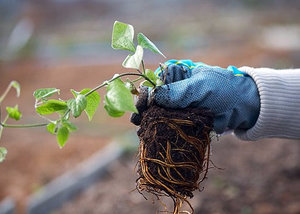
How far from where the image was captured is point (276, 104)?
153 cm

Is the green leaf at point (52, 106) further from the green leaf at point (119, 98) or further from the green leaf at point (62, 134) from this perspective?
the green leaf at point (119, 98)

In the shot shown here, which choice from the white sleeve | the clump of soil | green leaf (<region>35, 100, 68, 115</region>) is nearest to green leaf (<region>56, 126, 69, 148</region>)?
green leaf (<region>35, 100, 68, 115</region>)

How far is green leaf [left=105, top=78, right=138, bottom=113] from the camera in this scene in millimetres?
1259

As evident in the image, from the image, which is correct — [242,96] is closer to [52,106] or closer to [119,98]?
[119,98]

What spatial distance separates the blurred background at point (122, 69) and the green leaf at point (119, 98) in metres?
1.77

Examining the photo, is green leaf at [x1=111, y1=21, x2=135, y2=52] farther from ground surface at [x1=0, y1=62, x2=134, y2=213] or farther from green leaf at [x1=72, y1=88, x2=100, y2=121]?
ground surface at [x1=0, y1=62, x2=134, y2=213]

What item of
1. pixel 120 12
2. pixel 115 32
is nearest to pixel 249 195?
pixel 115 32

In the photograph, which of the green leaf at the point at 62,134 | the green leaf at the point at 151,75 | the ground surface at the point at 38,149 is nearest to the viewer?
the green leaf at the point at 151,75

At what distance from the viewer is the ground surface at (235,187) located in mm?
2889

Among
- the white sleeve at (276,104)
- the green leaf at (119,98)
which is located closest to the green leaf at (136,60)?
the green leaf at (119,98)

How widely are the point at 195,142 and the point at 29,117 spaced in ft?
16.4

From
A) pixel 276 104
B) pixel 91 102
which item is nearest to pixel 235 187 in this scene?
pixel 276 104

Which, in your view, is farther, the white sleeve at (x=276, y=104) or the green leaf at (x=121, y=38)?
the white sleeve at (x=276, y=104)

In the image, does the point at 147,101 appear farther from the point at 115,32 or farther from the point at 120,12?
the point at 120,12
